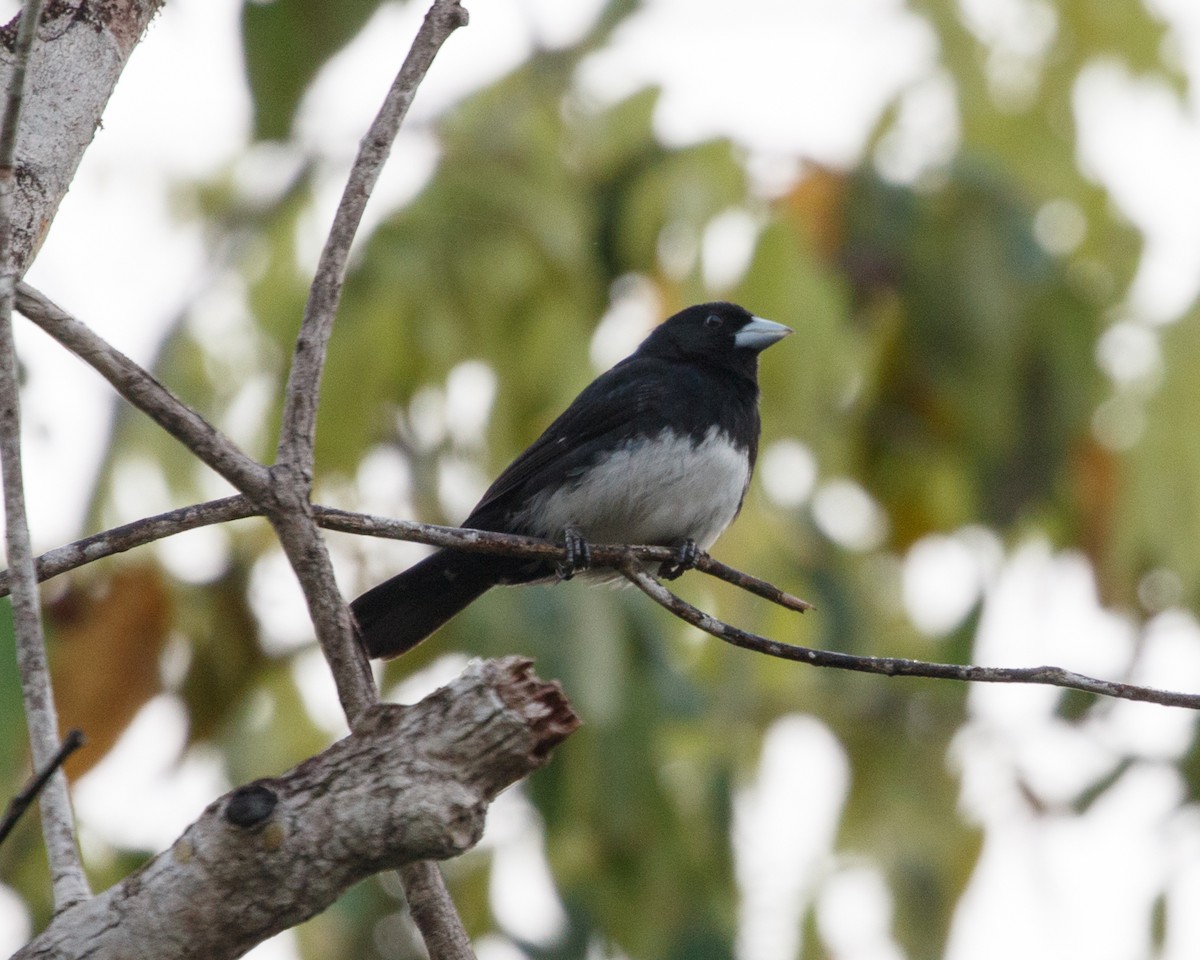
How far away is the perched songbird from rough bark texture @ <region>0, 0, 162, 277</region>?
2193 millimetres

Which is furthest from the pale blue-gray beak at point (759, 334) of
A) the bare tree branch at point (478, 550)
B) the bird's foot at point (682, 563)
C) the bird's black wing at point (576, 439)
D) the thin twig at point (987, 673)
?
the thin twig at point (987, 673)

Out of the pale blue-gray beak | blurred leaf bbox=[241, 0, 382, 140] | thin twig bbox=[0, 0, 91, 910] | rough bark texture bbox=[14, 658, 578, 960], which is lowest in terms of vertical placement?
rough bark texture bbox=[14, 658, 578, 960]

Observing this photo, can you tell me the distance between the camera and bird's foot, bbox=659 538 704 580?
4.17 meters

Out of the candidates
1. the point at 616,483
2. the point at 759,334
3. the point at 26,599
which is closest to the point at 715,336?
the point at 759,334

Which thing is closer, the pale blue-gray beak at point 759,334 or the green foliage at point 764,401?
the green foliage at point 764,401

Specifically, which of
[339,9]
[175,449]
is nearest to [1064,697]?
[175,449]

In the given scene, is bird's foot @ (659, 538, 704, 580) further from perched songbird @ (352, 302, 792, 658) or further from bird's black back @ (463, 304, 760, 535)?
bird's black back @ (463, 304, 760, 535)

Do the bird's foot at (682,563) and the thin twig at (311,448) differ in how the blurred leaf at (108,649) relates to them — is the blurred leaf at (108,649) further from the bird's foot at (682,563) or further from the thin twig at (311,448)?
the thin twig at (311,448)

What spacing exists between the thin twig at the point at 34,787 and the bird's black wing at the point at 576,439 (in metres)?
3.10

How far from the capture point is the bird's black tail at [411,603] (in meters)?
4.44

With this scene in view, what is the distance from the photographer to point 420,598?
4.50m

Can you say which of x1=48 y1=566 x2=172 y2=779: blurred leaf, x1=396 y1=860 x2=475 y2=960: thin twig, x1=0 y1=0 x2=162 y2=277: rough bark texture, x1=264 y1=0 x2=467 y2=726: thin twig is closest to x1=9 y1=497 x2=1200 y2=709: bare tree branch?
x1=264 y1=0 x2=467 y2=726: thin twig

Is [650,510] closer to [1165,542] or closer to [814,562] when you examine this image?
[814,562]

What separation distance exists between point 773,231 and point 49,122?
9.82ft
